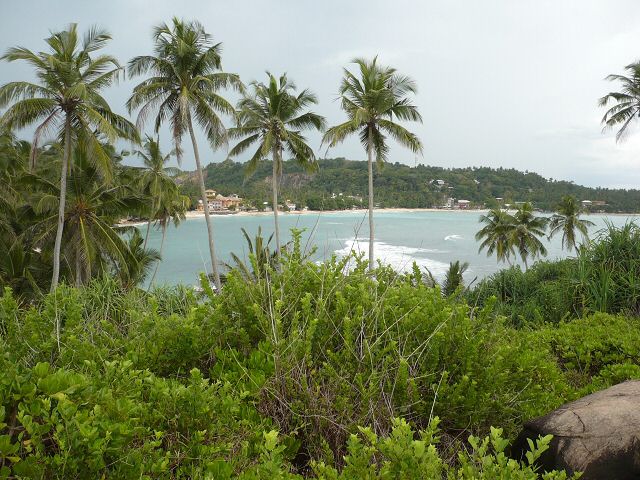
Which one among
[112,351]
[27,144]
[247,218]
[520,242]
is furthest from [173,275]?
[247,218]

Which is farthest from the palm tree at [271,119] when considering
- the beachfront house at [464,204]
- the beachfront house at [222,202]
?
the beachfront house at [464,204]

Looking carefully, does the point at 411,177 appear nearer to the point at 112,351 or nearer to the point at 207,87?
the point at 207,87

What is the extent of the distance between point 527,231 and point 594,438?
3210cm

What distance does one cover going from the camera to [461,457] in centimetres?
170

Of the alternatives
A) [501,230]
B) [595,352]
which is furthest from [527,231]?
[595,352]

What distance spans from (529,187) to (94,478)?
115287 mm

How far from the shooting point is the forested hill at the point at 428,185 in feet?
A: 278

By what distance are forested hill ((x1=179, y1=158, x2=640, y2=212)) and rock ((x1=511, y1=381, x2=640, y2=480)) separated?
238ft

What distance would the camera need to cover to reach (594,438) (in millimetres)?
2320

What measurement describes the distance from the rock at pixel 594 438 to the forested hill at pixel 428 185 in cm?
7253

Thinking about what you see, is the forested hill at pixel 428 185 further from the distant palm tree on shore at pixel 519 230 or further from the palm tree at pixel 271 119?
the palm tree at pixel 271 119

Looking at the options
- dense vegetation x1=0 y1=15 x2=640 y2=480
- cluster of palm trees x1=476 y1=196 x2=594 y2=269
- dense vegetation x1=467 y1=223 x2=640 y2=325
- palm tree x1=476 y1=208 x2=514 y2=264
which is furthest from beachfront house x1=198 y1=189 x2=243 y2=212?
dense vegetation x1=0 y1=15 x2=640 y2=480

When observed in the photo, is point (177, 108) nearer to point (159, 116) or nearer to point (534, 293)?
point (159, 116)

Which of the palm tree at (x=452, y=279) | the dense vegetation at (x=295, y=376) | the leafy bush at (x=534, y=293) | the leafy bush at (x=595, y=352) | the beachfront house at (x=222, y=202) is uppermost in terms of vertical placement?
the beachfront house at (x=222, y=202)
